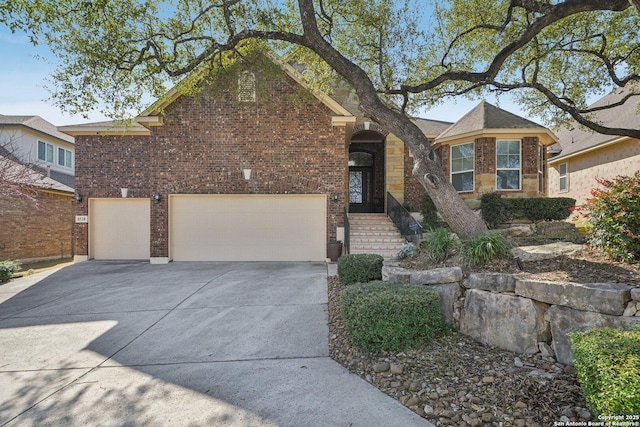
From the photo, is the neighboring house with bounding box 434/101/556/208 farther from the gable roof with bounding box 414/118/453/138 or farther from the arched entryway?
the arched entryway

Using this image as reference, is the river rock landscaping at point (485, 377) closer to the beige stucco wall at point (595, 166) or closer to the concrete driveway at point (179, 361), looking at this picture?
the concrete driveway at point (179, 361)

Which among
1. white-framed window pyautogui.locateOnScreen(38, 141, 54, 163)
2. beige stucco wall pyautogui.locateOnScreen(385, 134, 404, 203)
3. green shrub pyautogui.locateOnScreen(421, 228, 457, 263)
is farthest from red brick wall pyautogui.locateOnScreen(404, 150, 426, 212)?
white-framed window pyautogui.locateOnScreen(38, 141, 54, 163)

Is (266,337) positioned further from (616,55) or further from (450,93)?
(616,55)

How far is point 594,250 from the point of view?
4.55 m

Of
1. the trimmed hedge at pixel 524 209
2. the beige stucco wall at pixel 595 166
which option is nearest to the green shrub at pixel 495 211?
the trimmed hedge at pixel 524 209

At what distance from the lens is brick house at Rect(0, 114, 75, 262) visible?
11.3 m

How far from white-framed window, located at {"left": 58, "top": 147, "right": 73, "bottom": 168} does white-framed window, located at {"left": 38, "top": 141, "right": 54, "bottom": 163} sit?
0.67 m

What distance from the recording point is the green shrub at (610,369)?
214 cm

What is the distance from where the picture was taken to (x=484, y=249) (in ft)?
15.9

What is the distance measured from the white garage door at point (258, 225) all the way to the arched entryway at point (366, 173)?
4342 millimetres

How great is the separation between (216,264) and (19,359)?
6150 millimetres

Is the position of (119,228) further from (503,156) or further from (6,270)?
(503,156)

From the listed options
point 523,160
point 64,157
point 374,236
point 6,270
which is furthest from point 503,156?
point 64,157

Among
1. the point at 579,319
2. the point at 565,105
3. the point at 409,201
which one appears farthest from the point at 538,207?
the point at 579,319
